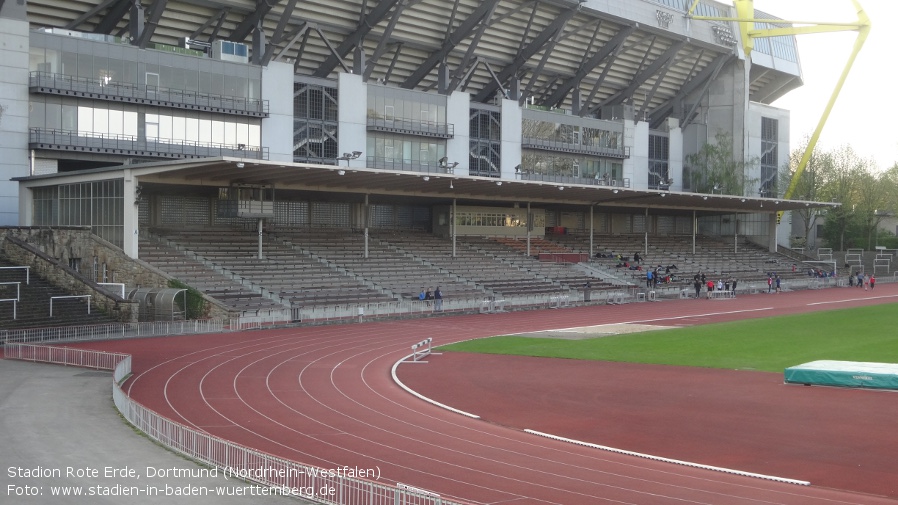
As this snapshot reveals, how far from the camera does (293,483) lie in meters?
14.1

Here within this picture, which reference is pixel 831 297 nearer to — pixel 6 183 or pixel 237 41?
pixel 237 41

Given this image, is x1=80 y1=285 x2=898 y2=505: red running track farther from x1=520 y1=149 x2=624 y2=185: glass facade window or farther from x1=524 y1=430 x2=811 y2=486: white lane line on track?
x1=520 y1=149 x2=624 y2=185: glass facade window

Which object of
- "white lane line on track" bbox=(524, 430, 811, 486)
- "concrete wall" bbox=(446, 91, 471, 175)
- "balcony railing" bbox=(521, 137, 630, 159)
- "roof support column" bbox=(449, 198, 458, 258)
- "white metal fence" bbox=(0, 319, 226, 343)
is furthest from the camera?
"balcony railing" bbox=(521, 137, 630, 159)

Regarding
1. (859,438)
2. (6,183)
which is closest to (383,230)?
(6,183)

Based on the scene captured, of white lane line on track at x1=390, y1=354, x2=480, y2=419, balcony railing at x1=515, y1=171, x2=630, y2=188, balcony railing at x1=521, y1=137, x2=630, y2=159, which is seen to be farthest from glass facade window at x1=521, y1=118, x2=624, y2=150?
white lane line on track at x1=390, y1=354, x2=480, y2=419

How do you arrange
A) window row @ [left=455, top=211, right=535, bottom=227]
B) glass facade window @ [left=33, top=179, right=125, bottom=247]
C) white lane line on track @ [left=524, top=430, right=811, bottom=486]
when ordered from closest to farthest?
white lane line on track @ [left=524, top=430, right=811, bottom=486]
glass facade window @ [left=33, top=179, right=125, bottom=247]
window row @ [left=455, top=211, right=535, bottom=227]

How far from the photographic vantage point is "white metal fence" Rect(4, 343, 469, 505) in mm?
12508

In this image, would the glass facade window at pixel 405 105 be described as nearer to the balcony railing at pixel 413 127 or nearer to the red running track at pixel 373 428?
the balcony railing at pixel 413 127

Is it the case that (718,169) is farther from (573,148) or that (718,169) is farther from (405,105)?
(405,105)

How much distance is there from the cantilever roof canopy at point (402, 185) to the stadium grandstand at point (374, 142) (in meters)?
0.27

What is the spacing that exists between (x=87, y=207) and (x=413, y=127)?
1098 inches

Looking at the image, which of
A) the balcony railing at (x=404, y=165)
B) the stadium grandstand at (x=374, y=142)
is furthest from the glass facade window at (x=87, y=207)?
the balcony railing at (x=404, y=165)

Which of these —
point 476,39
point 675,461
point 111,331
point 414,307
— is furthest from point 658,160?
point 675,461

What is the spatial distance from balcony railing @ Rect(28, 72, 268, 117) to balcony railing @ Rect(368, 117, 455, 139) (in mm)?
9375
